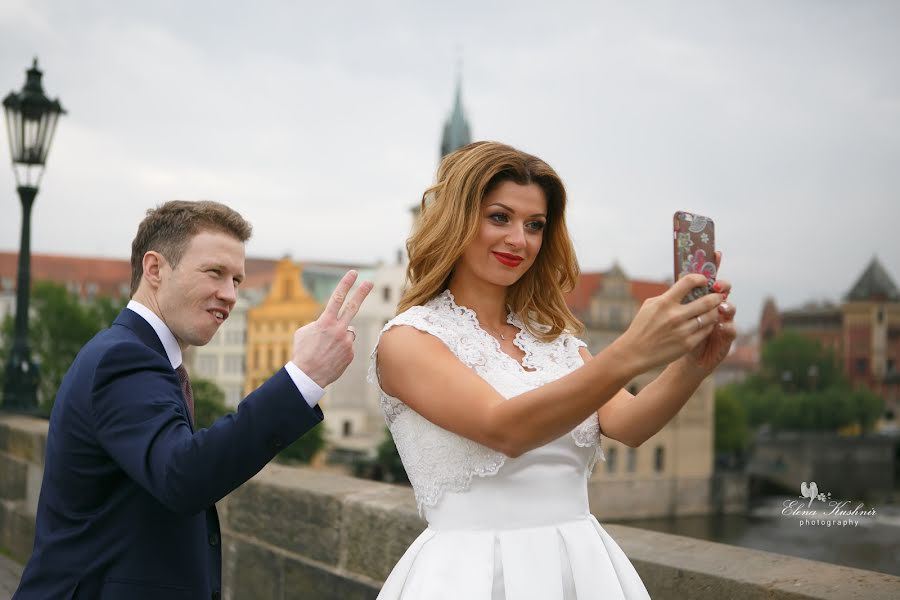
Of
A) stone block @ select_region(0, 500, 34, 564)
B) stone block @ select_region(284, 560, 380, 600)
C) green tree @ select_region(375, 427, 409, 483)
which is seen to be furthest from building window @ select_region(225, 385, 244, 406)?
stone block @ select_region(284, 560, 380, 600)

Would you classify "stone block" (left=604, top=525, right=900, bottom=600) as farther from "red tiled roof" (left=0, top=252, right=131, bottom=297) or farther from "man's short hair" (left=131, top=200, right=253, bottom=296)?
"red tiled roof" (left=0, top=252, right=131, bottom=297)

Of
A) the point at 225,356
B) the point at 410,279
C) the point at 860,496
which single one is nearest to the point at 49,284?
the point at 225,356

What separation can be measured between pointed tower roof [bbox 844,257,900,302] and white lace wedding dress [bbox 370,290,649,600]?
3556 inches

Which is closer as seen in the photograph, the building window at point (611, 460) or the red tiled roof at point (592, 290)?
the building window at point (611, 460)

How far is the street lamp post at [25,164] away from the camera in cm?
780

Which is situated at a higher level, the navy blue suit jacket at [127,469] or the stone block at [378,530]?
the navy blue suit jacket at [127,469]

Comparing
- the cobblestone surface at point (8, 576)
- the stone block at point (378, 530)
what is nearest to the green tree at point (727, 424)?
the cobblestone surface at point (8, 576)

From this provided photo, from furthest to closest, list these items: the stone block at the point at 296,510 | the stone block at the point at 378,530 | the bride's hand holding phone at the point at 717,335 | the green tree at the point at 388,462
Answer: the green tree at the point at 388,462 → the stone block at the point at 296,510 → the stone block at the point at 378,530 → the bride's hand holding phone at the point at 717,335

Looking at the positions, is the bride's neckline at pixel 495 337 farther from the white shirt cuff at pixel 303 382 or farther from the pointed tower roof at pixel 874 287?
the pointed tower roof at pixel 874 287

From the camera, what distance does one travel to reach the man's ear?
1.86 m

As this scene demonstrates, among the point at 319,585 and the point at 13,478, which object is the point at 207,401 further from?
the point at 319,585

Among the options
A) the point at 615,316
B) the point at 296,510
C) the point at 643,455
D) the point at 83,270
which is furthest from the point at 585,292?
the point at 296,510

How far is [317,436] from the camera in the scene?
45.0m

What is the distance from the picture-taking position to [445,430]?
192cm
